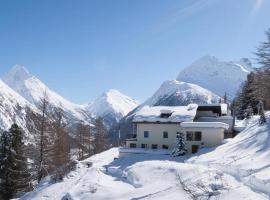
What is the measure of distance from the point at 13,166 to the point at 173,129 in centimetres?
2084

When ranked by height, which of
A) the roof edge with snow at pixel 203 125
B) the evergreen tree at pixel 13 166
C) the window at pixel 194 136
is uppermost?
the roof edge with snow at pixel 203 125

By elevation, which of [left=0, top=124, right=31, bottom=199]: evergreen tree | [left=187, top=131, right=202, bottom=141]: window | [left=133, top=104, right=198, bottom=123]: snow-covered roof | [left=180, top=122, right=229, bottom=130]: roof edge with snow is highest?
[left=133, top=104, right=198, bottom=123]: snow-covered roof

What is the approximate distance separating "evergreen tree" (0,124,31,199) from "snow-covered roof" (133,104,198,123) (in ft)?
51.2

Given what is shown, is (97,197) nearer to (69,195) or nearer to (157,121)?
(69,195)

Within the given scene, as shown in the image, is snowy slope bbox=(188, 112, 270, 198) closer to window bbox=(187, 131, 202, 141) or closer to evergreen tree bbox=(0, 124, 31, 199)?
window bbox=(187, 131, 202, 141)

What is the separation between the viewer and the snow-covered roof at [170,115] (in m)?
53.4

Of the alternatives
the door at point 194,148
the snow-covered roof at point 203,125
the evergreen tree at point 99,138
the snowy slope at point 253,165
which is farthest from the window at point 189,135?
the evergreen tree at point 99,138

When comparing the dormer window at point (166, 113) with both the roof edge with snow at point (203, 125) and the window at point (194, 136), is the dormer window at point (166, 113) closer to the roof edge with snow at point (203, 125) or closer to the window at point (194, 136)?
the roof edge with snow at point (203, 125)

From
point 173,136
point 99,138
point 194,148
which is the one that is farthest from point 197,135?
point 99,138

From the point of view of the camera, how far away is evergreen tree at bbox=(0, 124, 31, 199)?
158 feet

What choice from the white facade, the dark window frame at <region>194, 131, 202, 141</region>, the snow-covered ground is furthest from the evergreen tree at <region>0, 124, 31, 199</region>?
the dark window frame at <region>194, 131, 202, 141</region>

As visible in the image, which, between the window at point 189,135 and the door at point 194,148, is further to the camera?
the window at point 189,135

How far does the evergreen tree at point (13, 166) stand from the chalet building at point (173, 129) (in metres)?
12.6

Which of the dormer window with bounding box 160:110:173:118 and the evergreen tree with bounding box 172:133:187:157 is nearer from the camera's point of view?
the evergreen tree with bounding box 172:133:187:157
